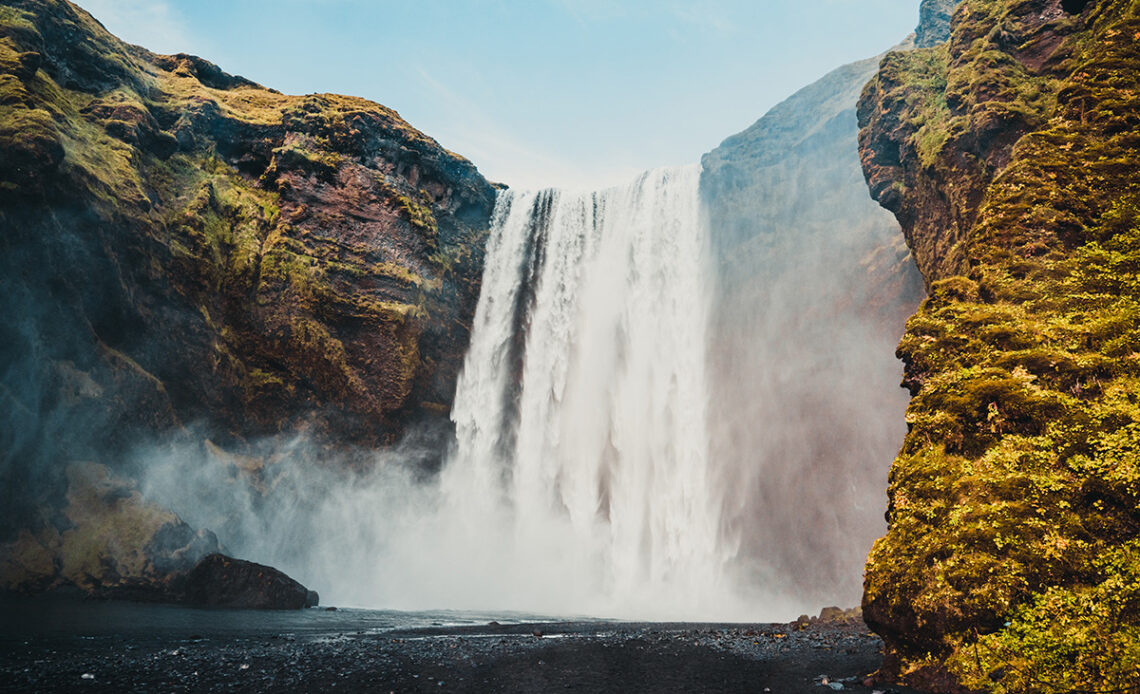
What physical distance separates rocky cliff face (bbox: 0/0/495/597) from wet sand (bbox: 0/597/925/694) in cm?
1020

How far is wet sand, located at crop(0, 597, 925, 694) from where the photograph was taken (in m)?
7.94

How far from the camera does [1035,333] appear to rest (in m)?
9.12

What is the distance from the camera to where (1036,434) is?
7836mm

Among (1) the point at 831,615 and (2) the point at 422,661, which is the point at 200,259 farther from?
(1) the point at 831,615

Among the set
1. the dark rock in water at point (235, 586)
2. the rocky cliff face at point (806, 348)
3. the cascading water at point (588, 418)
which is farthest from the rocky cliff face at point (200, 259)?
the rocky cliff face at point (806, 348)

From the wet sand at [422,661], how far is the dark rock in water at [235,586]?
176 inches

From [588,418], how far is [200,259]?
20.7 metres

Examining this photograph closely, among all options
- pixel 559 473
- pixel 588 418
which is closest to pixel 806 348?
pixel 588 418

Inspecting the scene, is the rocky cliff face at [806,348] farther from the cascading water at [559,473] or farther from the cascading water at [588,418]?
the cascading water at [588,418]

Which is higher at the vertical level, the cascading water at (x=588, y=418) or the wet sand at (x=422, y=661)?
the cascading water at (x=588, y=418)

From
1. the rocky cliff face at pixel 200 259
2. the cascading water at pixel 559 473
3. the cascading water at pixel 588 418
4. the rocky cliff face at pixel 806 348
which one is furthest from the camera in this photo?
the cascading water at pixel 588 418

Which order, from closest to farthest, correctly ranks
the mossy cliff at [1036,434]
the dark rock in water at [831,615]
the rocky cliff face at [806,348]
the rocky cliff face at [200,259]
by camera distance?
the mossy cliff at [1036,434], the rocky cliff face at [200,259], the dark rock in water at [831,615], the rocky cliff face at [806,348]

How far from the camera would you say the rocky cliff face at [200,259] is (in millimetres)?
18016

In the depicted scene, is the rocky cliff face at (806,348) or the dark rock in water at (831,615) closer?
the dark rock in water at (831,615)
